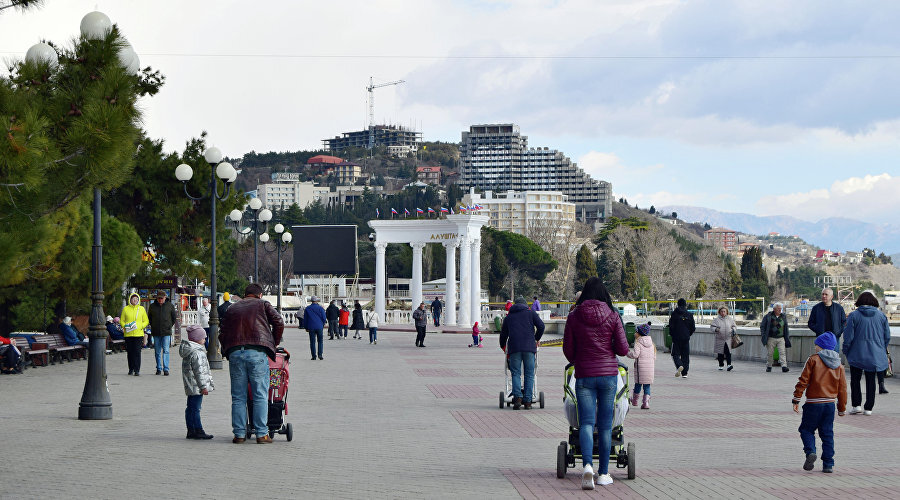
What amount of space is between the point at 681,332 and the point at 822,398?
1218cm

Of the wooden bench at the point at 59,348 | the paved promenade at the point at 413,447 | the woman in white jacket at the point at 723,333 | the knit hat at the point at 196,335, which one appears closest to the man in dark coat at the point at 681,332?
the paved promenade at the point at 413,447

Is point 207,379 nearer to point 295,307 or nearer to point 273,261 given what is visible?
point 295,307

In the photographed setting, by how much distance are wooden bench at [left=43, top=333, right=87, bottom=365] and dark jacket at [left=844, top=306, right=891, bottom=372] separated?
17.6 m

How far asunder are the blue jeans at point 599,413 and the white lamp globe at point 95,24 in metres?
6.54

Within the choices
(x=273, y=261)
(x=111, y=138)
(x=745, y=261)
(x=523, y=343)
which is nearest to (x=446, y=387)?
(x=523, y=343)

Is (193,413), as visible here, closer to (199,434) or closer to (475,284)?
(199,434)

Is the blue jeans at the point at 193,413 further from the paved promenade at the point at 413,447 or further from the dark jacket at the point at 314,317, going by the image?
the dark jacket at the point at 314,317

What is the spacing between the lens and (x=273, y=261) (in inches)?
4397

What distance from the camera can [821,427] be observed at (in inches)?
392

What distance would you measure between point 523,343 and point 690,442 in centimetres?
369

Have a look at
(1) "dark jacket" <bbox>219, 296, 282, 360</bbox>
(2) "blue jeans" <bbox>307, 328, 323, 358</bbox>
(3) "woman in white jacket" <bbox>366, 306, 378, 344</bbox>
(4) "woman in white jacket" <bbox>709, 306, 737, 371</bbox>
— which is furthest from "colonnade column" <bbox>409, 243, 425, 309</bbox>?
(1) "dark jacket" <bbox>219, 296, 282, 360</bbox>

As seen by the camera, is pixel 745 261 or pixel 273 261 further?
pixel 745 261

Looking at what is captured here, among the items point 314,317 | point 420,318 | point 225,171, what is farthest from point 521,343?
point 420,318

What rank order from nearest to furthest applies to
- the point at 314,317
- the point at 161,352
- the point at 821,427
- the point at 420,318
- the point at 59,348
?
the point at 821,427
the point at 161,352
the point at 59,348
the point at 314,317
the point at 420,318
